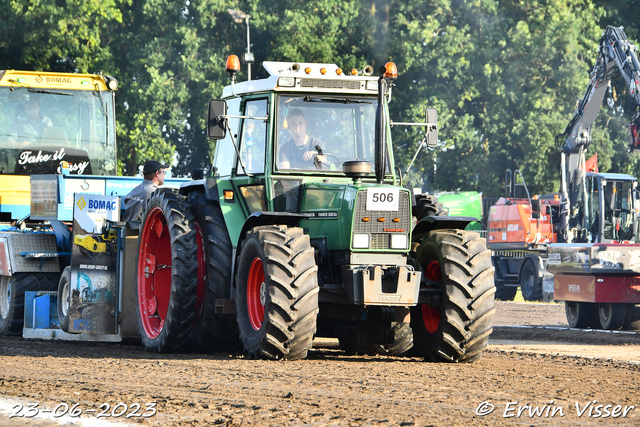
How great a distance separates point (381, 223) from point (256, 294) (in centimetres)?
141

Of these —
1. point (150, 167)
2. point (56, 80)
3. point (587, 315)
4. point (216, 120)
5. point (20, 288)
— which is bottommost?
point (587, 315)

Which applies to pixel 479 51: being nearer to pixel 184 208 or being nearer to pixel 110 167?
pixel 110 167

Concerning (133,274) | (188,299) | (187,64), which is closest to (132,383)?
(188,299)

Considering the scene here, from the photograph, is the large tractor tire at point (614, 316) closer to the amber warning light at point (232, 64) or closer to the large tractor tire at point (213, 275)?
the large tractor tire at point (213, 275)

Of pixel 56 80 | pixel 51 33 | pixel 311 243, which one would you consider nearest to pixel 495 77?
pixel 51 33

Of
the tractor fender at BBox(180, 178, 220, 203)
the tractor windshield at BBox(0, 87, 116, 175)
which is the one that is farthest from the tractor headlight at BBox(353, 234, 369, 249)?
the tractor windshield at BBox(0, 87, 116, 175)

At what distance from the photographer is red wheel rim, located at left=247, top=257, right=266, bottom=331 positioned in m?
9.23

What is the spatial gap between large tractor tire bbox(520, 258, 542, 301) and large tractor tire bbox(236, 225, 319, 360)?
60.3 ft

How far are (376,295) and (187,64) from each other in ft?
85.4

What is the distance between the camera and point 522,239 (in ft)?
89.3

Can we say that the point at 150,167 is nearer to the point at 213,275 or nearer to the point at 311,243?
the point at 213,275

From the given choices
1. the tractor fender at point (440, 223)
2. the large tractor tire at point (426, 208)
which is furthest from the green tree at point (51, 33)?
the tractor fender at point (440, 223)

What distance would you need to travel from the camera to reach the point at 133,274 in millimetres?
11516

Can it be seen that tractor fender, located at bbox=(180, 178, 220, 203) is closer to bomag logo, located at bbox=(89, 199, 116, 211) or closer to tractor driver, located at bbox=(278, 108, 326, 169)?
tractor driver, located at bbox=(278, 108, 326, 169)
